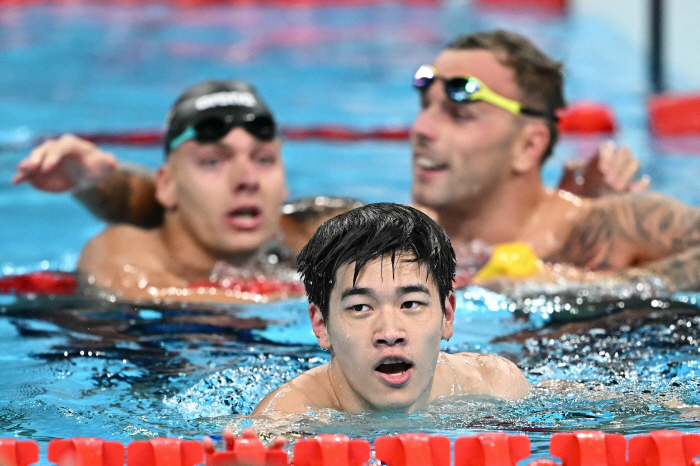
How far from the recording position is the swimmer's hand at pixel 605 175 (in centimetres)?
434

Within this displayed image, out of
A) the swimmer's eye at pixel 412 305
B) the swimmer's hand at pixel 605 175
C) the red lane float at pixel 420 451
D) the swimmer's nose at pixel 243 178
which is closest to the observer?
the red lane float at pixel 420 451

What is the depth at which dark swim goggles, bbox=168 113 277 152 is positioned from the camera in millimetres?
3941

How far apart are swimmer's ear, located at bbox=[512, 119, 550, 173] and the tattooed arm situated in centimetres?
33

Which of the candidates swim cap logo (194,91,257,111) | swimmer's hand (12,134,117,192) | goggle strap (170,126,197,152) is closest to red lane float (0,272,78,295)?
swimmer's hand (12,134,117,192)

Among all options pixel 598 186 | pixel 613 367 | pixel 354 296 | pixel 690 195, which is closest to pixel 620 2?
pixel 690 195

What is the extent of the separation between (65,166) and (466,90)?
160cm

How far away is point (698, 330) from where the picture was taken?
3246 mm

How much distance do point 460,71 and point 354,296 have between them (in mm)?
2139

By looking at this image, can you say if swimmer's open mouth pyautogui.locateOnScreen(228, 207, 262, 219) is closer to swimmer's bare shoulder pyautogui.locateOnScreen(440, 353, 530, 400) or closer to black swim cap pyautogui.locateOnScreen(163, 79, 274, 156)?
black swim cap pyautogui.locateOnScreen(163, 79, 274, 156)

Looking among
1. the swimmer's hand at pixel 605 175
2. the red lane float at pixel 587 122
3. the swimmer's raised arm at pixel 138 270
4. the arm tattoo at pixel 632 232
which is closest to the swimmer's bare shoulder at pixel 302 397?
the swimmer's raised arm at pixel 138 270

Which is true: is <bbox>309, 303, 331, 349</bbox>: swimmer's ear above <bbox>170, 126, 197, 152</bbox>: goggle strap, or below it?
below

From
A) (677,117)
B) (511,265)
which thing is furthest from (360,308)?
(677,117)

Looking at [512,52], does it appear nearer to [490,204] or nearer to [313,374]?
[490,204]

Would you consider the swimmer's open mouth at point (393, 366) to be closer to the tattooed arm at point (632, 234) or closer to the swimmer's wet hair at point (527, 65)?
the tattooed arm at point (632, 234)
